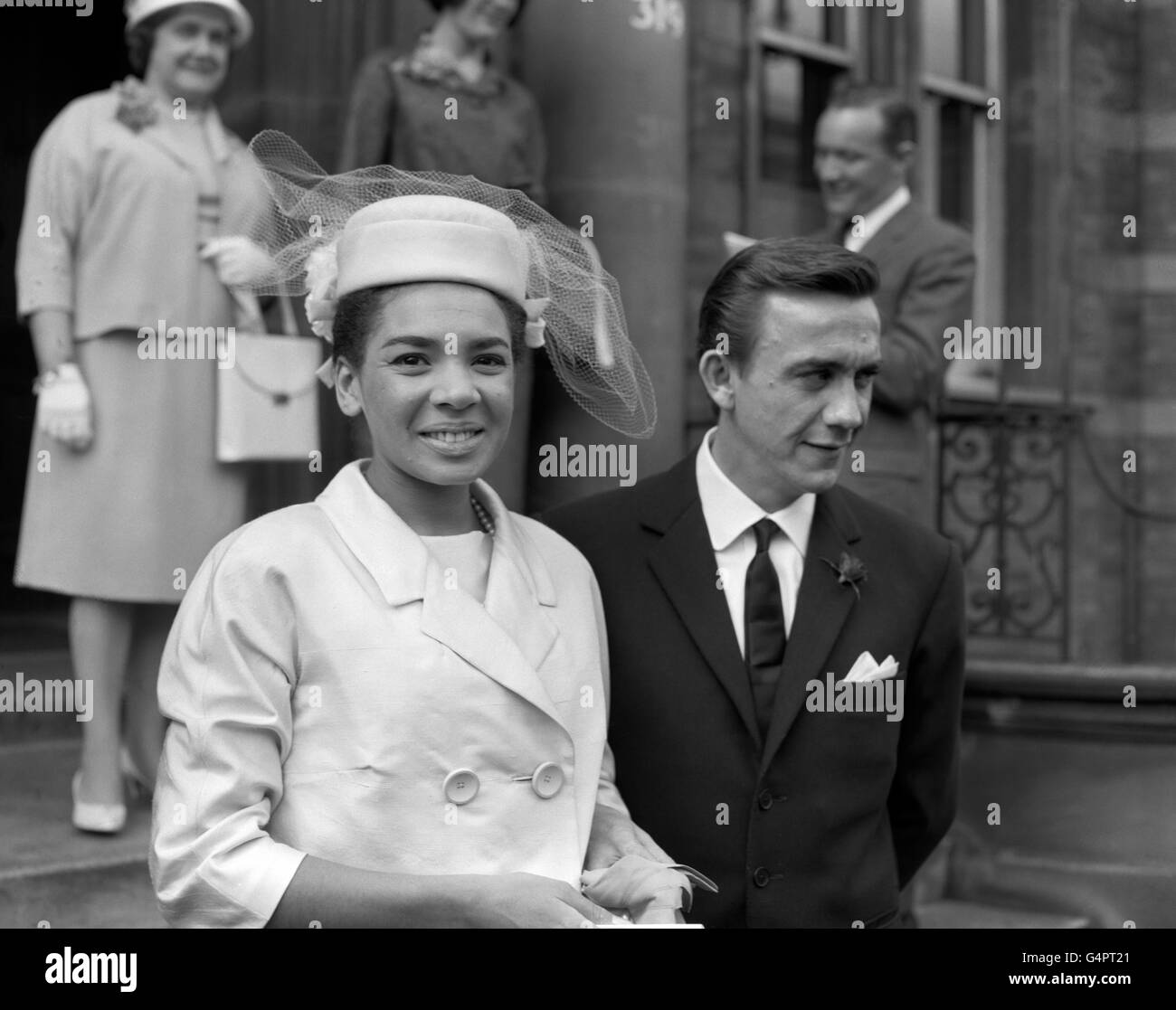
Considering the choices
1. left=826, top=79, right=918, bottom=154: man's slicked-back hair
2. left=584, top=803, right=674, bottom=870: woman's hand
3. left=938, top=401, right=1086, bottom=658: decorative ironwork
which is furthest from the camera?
left=938, top=401, right=1086, bottom=658: decorative ironwork

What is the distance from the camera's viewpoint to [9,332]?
6.36 meters

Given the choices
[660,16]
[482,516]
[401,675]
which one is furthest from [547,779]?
[660,16]

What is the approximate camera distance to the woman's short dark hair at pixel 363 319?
2391 mm

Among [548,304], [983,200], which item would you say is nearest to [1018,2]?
[983,200]

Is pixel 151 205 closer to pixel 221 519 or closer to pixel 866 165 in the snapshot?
pixel 221 519

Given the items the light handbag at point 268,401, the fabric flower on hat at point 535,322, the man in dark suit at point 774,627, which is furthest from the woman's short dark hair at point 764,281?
the light handbag at point 268,401

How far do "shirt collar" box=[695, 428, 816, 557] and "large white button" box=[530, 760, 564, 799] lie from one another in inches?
28.4

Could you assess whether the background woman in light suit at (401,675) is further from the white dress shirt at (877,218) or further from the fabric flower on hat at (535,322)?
the white dress shirt at (877,218)

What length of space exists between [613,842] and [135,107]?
291 centimetres

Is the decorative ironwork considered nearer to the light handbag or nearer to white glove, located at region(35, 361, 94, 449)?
the light handbag

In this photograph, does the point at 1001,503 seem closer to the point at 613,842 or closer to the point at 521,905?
the point at 613,842

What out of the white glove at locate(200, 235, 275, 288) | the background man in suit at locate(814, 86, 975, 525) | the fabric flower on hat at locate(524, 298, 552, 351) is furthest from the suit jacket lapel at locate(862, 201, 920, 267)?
the fabric flower on hat at locate(524, 298, 552, 351)

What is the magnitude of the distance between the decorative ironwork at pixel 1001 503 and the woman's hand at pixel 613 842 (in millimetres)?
4554

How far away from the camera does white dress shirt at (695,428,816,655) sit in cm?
293
